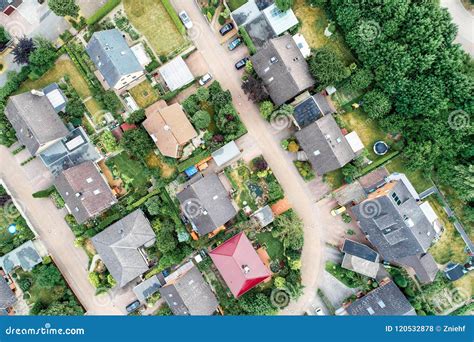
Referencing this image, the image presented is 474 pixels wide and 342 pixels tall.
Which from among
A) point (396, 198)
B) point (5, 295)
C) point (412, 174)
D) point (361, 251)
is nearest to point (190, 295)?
point (361, 251)

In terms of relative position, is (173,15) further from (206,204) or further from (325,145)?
(325,145)

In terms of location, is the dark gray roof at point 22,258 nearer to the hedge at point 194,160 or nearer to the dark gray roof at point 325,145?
the hedge at point 194,160

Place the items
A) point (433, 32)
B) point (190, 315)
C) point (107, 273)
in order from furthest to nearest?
point (107, 273) < point (190, 315) < point (433, 32)

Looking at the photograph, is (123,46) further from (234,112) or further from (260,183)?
(260,183)

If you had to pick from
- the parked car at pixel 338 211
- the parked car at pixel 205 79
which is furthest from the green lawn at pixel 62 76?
the parked car at pixel 338 211

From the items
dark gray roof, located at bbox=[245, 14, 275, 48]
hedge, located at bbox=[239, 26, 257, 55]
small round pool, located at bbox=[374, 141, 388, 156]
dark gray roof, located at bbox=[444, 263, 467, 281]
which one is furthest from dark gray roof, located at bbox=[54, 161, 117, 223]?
dark gray roof, located at bbox=[444, 263, 467, 281]

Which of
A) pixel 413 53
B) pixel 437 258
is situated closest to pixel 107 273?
pixel 437 258
